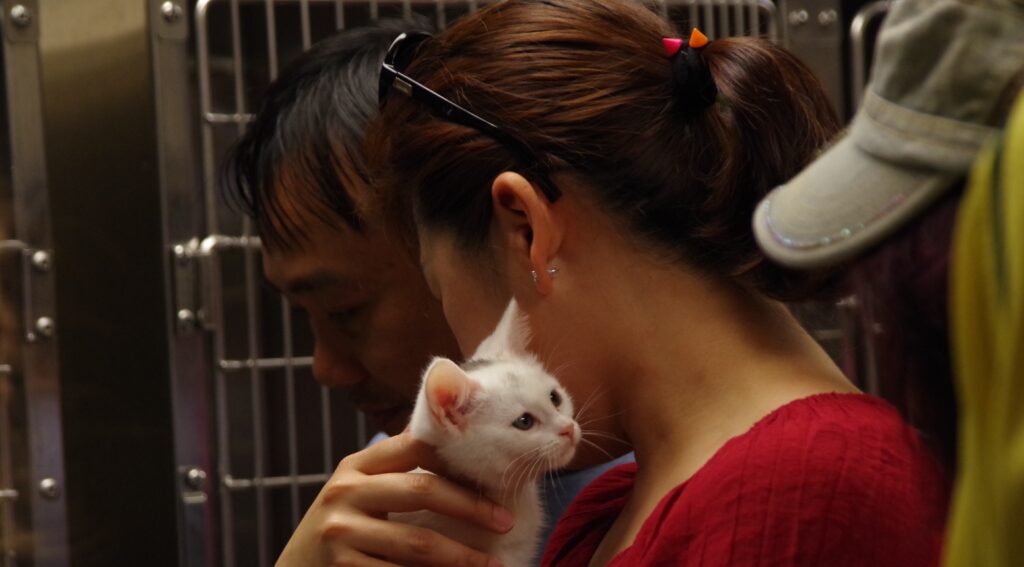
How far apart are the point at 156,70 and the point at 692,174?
98cm


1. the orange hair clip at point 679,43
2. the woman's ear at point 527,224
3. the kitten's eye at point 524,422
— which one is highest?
the orange hair clip at point 679,43

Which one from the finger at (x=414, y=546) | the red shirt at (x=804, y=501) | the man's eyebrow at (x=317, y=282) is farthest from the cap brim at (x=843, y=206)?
the man's eyebrow at (x=317, y=282)

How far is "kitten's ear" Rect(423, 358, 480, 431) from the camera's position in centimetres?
106

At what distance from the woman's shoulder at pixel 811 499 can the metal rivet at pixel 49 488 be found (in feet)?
3.91

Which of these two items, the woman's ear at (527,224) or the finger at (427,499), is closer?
the woman's ear at (527,224)

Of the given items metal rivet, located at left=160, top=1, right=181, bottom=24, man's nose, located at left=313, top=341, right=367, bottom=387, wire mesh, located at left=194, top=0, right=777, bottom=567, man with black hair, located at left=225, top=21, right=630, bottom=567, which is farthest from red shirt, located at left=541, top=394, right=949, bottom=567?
metal rivet, located at left=160, top=1, right=181, bottom=24

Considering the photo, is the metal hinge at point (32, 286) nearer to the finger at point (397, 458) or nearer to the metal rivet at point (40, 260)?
the metal rivet at point (40, 260)

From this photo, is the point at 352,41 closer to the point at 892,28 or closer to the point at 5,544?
the point at 5,544

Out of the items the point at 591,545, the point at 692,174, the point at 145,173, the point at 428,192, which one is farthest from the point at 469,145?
the point at 145,173

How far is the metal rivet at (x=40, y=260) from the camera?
180 centimetres

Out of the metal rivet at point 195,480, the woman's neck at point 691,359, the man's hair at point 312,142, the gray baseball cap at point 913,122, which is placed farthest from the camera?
the metal rivet at point 195,480

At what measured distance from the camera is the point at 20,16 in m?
1.81

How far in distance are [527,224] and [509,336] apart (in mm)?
122

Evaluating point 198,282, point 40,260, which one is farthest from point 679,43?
point 40,260
